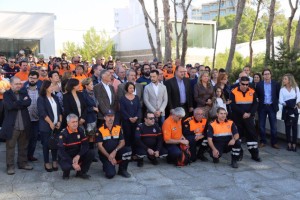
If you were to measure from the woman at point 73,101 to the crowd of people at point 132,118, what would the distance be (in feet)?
0.06

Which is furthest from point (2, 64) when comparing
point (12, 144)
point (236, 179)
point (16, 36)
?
point (16, 36)

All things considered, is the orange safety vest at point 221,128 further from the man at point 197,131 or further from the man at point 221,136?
the man at point 197,131

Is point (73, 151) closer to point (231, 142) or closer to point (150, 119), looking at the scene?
point (150, 119)

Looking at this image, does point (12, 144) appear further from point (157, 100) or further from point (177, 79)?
point (177, 79)

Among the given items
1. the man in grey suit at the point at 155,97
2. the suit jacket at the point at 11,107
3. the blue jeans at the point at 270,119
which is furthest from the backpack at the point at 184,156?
the suit jacket at the point at 11,107

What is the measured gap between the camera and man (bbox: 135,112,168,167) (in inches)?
256

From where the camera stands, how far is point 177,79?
7.64 meters

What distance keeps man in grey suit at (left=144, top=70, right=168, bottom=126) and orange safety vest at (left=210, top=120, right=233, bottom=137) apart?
3.76 ft

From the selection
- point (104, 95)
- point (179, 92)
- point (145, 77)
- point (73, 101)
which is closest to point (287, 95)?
point (179, 92)

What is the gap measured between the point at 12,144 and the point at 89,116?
1.44m

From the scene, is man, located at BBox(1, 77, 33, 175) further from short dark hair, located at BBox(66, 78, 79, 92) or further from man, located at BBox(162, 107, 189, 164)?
man, located at BBox(162, 107, 189, 164)

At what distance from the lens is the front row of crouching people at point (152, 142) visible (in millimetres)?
5742

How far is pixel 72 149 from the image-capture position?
5.74 metres

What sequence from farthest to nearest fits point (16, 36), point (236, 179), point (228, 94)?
1. point (16, 36)
2. point (228, 94)
3. point (236, 179)
